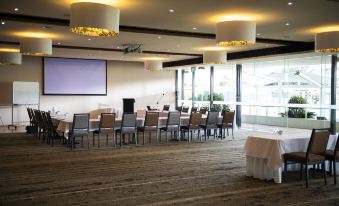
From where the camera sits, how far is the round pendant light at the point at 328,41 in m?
8.96

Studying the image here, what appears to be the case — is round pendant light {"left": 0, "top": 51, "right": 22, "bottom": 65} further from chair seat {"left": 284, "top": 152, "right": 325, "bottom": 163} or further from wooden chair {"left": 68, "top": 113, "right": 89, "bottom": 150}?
chair seat {"left": 284, "top": 152, "right": 325, "bottom": 163}

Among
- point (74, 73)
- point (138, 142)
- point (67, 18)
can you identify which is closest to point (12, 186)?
point (67, 18)

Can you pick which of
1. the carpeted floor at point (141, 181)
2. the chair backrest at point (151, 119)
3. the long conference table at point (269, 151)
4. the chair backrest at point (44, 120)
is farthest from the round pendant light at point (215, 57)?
the long conference table at point (269, 151)

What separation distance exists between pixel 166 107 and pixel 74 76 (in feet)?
15.7

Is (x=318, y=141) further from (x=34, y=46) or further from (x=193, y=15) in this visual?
(x=34, y=46)

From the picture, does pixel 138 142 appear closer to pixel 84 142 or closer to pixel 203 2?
pixel 84 142

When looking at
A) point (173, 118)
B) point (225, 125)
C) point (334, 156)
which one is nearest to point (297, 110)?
point (225, 125)

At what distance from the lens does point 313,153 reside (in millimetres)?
6461

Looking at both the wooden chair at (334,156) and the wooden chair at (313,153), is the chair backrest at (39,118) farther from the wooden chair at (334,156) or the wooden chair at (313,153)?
the wooden chair at (334,156)

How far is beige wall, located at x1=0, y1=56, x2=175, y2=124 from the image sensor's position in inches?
680

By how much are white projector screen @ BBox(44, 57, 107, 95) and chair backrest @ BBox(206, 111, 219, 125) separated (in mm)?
8427

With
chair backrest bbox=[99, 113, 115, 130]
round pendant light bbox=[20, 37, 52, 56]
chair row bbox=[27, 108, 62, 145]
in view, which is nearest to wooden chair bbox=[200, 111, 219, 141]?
chair backrest bbox=[99, 113, 115, 130]

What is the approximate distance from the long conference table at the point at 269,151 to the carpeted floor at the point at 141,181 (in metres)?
0.21

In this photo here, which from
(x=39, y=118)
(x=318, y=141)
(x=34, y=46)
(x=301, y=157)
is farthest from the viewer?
(x=39, y=118)
